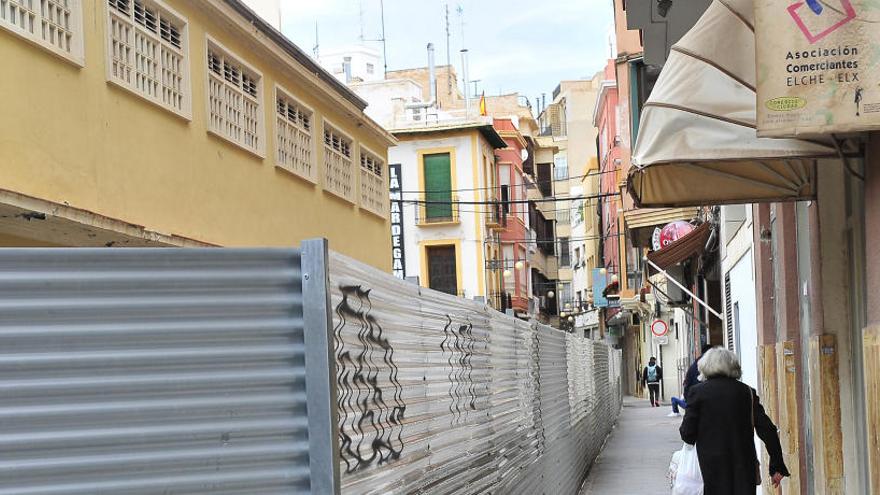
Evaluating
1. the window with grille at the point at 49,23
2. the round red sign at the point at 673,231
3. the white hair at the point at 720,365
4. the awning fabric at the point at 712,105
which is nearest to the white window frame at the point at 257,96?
the window with grille at the point at 49,23

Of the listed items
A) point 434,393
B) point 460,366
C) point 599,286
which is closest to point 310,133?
point 460,366

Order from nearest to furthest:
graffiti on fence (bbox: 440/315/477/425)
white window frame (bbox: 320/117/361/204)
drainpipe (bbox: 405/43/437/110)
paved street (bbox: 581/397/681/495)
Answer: graffiti on fence (bbox: 440/315/477/425), paved street (bbox: 581/397/681/495), white window frame (bbox: 320/117/361/204), drainpipe (bbox: 405/43/437/110)

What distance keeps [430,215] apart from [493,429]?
4307cm

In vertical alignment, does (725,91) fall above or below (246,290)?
above

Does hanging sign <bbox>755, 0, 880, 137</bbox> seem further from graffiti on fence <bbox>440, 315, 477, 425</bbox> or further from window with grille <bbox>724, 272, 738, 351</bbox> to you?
window with grille <bbox>724, 272, 738, 351</bbox>

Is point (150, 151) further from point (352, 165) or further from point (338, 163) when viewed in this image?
point (352, 165)

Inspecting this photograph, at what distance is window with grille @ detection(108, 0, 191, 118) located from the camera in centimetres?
1455

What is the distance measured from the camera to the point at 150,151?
15.3 metres

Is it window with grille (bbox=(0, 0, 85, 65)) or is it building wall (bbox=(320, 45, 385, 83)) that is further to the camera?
building wall (bbox=(320, 45, 385, 83))

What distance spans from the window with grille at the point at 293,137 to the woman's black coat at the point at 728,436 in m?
12.9

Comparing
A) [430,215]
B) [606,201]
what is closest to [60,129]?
[430,215]

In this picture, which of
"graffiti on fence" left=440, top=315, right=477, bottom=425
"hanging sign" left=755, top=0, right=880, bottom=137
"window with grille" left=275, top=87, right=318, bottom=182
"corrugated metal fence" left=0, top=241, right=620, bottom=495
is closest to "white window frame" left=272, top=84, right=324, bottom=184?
"window with grille" left=275, top=87, right=318, bottom=182

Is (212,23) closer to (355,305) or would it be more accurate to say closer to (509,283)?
(355,305)

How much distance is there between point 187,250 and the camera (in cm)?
352
